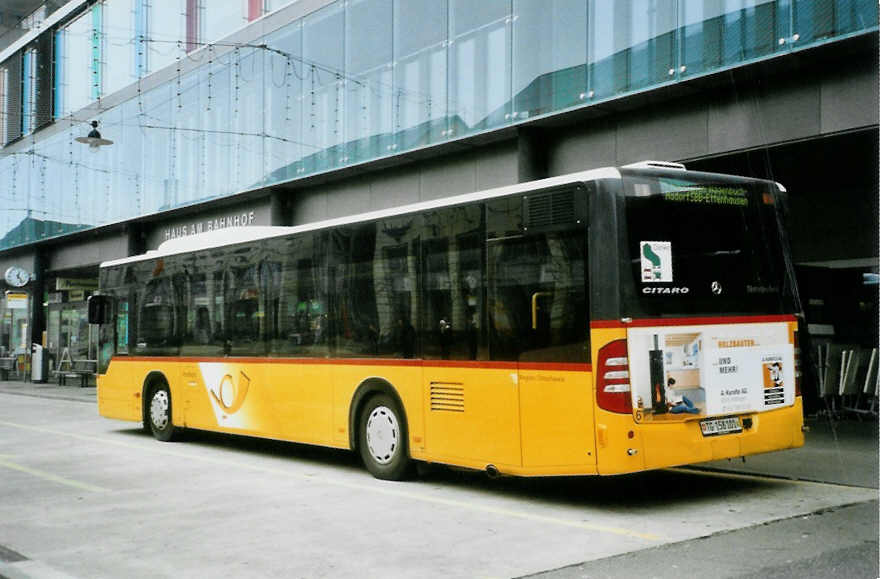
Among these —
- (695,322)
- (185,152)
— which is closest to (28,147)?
(185,152)

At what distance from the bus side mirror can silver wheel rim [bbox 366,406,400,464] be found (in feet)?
23.9

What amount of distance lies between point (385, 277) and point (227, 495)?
9.13 ft

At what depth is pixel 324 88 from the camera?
21.1m

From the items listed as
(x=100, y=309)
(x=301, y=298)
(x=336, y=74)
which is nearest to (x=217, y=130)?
(x=336, y=74)

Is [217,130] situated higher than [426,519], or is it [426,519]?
[217,130]

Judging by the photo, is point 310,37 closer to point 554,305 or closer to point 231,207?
point 231,207

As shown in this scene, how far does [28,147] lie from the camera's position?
→ 4016 cm

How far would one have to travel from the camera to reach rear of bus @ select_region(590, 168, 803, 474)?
7.88 m

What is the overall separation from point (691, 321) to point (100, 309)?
1107 centimetres

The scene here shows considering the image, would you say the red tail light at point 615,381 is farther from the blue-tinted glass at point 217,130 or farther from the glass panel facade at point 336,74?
the blue-tinted glass at point 217,130

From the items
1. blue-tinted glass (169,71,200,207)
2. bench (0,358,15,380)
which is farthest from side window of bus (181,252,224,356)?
bench (0,358,15,380)

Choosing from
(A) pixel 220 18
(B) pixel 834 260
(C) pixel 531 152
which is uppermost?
(A) pixel 220 18

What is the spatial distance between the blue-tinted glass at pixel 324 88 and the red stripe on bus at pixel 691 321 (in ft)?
42.9

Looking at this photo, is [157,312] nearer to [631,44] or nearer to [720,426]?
[631,44]
